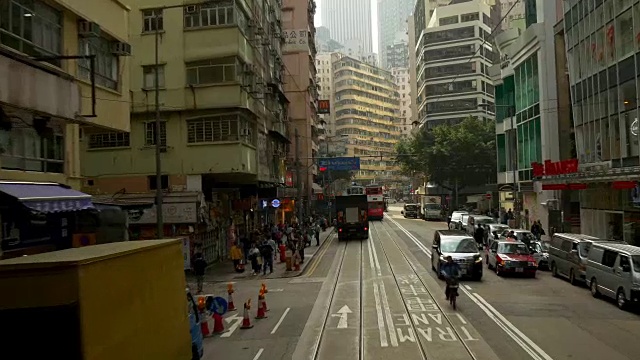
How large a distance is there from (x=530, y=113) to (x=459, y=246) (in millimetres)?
23269

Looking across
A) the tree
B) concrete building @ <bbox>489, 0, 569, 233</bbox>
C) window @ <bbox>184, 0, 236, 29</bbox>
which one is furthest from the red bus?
window @ <bbox>184, 0, 236, 29</bbox>

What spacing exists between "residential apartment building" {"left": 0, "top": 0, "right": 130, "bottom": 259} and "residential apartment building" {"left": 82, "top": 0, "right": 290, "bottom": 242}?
9.40m

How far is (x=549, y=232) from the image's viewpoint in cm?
3934

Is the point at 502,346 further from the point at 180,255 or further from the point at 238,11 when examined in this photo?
the point at 238,11

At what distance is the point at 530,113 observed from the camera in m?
42.1

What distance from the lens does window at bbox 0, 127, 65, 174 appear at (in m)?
12.8

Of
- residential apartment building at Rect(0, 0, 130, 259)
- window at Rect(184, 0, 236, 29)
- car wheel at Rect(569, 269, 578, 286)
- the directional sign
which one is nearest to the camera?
residential apartment building at Rect(0, 0, 130, 259)

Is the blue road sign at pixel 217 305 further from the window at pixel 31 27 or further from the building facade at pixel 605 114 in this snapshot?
the building facade at pixel 605 114

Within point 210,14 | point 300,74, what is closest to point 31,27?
point 210,14

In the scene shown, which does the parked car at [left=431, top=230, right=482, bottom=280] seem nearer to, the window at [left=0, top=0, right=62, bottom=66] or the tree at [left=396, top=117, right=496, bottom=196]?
the window at [left=0, top=0, right=62, bottom=66]

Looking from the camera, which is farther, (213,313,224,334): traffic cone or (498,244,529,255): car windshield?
(498,244,529,255): car windshield

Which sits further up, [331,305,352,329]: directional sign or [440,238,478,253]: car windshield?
[440,238,478,253]: car windshield

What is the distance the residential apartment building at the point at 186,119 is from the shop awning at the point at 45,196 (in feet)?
40.2

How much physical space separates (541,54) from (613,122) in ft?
42.7
